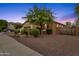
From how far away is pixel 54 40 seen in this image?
14414 millimetres

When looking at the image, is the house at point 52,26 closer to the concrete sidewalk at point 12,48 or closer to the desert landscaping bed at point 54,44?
the desert landscaping bed at point 54,44

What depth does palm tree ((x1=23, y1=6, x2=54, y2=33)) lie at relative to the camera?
1438cm

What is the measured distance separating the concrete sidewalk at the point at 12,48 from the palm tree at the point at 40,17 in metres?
0.49

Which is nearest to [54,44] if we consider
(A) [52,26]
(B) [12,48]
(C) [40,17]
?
(A) [52,26]

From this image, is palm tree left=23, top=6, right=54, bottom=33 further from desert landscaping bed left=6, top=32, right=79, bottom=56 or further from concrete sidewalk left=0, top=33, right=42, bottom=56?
concrete sidewalk left=0, top=33, right=42, bottom=56

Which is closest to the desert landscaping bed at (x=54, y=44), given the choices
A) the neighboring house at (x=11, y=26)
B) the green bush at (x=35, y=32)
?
the green bush at (x=35, y=32)

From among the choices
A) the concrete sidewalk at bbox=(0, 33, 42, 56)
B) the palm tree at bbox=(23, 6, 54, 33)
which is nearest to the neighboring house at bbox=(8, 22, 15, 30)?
the concrete sidewalk at bbox=(0, 33, 42, 56)

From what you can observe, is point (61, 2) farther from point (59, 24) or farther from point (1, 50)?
point (1, 50)

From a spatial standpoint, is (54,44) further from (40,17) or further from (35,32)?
(40,17)

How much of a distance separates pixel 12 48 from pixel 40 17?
0.75 m

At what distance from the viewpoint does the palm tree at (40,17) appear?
14.4 m

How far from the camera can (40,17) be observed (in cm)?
1441

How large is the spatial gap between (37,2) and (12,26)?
63 centimetres

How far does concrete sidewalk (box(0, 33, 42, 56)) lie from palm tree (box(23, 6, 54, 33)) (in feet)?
1.61
